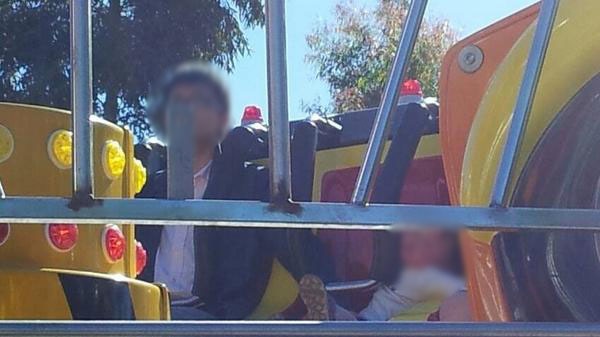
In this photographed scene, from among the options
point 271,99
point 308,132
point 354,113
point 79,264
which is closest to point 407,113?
point 308,132

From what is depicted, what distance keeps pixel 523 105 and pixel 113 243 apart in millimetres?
1036

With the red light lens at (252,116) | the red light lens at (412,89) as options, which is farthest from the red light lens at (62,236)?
the red light lens at (412,89)

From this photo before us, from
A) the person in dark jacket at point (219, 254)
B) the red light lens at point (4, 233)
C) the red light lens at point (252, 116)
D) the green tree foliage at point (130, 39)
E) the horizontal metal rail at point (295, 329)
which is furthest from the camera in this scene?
the red light lens at point (252, 116)

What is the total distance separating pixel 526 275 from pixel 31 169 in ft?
3.15

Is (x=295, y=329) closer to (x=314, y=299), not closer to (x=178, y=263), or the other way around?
(x=314, y=299)

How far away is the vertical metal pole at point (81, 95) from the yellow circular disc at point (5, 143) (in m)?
0.75

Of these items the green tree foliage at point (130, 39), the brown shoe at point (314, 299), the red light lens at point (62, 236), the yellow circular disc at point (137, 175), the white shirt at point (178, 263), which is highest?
the green tree foliage at point (130, 39)

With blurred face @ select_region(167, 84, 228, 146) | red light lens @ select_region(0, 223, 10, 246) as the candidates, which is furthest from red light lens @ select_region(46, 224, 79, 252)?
blurred face @ select_region(167, 84, 228, 146)

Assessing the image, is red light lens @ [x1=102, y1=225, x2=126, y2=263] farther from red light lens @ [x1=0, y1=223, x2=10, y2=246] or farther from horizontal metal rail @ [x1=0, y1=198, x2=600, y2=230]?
horizontal metal rail @ [x1=0, y1=198, x2=600, y2=230]

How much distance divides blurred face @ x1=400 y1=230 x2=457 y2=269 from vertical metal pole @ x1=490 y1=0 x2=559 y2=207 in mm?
101

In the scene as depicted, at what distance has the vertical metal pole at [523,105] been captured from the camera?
5.45 ft

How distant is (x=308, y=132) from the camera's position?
11.3 feet

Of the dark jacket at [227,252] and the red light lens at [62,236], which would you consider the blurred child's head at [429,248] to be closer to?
the red light lens at [62,236]

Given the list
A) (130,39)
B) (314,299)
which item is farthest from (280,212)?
(314,299)
